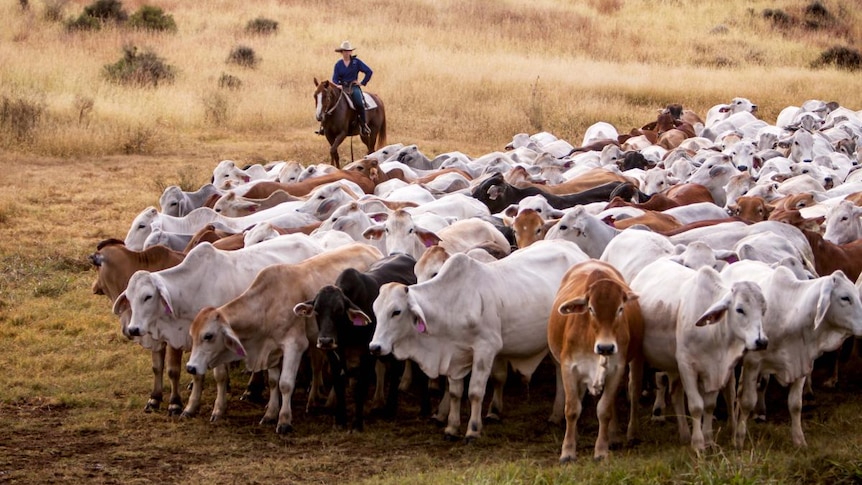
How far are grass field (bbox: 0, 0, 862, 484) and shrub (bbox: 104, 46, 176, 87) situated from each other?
41 centimetres

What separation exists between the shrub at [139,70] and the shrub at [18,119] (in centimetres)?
465

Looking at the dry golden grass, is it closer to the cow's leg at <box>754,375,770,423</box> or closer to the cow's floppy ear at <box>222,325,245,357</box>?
the cow's floppy ear at <box>222,325,245,357</box>

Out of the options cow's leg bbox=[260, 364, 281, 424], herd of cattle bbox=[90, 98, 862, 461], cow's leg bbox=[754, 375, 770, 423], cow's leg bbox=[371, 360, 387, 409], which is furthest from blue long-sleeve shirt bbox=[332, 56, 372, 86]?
cow's leg bbox=[754, 375, 770, 423]

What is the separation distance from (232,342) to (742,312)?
346 cm

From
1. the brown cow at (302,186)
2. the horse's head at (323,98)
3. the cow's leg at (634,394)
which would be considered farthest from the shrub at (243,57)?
the cow's leg at (634,394)

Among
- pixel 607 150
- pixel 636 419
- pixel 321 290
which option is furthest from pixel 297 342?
pixel 607 150

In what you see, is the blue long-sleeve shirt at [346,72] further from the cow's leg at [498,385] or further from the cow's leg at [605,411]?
the cow's leg at [605,411]

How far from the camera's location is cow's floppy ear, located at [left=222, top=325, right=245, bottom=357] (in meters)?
8.33

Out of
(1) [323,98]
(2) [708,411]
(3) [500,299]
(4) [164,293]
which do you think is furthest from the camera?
(1) [323,98]

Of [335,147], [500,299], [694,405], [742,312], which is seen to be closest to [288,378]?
[500,299]

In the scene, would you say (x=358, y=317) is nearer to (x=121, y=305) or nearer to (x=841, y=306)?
(x=121, y=305)

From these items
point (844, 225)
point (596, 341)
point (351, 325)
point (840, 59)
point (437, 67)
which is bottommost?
point (351, 325)

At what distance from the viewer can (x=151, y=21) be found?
33.8 meters

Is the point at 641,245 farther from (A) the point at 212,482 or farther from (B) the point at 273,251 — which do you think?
(A) the point at 212,482
